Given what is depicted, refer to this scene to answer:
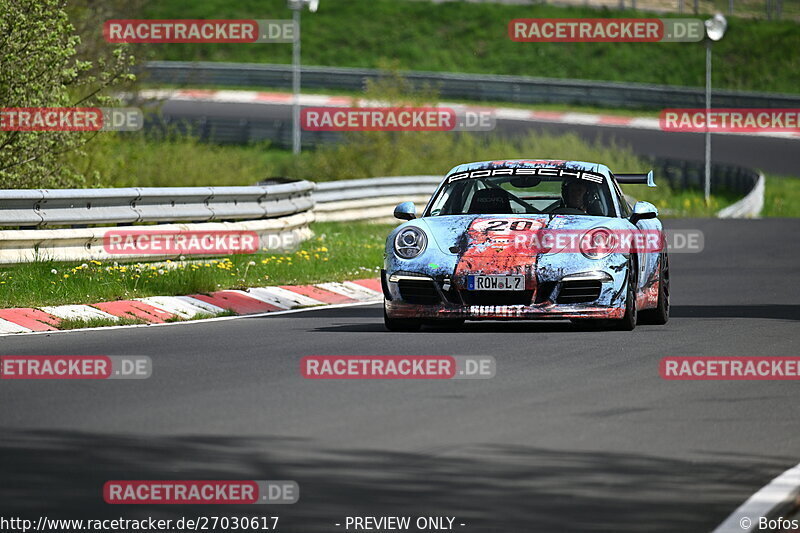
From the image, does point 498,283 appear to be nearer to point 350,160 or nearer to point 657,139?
point 350,160

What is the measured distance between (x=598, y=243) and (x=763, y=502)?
574cm

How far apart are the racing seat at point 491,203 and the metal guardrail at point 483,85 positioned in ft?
113

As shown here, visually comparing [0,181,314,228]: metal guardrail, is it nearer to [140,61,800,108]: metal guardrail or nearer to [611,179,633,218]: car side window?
[611,179,633,218]: car side window

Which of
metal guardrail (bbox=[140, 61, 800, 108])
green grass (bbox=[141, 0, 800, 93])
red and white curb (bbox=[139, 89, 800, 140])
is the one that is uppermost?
green grass (bbox=[141, 0, 800, 93])

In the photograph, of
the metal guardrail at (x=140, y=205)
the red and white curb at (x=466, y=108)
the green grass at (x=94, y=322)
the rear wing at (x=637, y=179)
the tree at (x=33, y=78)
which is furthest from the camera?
the red and white curb at (x=466, y=108)

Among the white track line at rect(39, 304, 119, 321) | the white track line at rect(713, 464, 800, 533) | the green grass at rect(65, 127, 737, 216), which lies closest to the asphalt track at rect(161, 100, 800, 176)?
the green grass at rect(65, 127, 737, 216)

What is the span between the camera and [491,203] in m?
13.1

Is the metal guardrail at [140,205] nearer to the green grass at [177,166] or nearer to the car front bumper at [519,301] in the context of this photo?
the car front bumper at [519,301]

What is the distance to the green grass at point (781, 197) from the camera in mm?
33875

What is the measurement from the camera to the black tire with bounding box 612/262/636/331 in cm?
1224

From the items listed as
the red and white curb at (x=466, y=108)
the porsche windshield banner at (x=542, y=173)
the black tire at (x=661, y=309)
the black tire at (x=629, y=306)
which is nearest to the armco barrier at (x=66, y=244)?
the porsche windshield banner at (x=542, y=173)

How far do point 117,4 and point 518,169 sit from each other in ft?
62.5

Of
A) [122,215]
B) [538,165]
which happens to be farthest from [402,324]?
[122,215]

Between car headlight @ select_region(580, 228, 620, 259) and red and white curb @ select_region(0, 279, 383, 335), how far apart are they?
3732mm
